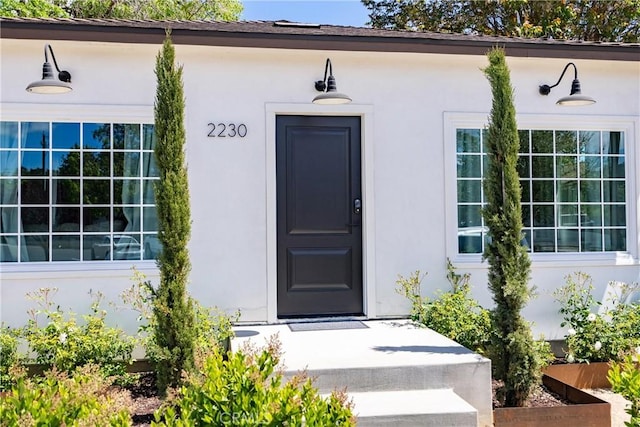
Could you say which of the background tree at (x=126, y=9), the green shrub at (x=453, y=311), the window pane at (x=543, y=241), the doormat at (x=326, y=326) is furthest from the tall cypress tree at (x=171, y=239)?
the background tree at (x=126, y=9)

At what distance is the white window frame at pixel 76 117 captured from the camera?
585 centimetres

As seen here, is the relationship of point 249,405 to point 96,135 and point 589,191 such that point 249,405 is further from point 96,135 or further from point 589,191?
point 589,191

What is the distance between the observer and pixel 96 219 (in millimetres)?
6062

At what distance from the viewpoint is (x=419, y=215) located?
259 inches

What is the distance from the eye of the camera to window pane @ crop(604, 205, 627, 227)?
23.1ft

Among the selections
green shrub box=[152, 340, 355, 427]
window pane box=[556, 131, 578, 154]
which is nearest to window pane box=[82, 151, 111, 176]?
green shrub box=[152, 340, 355, 427]

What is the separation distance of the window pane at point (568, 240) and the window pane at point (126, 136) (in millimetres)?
4992

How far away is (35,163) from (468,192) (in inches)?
187

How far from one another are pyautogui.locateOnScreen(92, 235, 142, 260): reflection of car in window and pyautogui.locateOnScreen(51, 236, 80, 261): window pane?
6.9 inches

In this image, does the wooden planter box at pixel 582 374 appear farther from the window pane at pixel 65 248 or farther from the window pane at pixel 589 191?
the window pane at pixel 65 248

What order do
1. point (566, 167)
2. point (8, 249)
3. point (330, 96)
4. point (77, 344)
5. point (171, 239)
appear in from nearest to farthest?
1. point (171, 239)
2. point (77, 344)
3. point (330, 96)
4. point (8, 249)
5. point (566, 167)

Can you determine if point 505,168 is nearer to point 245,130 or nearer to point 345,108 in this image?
point 345,108

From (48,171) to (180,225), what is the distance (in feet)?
6.68

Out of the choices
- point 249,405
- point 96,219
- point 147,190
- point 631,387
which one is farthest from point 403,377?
point 96,219
